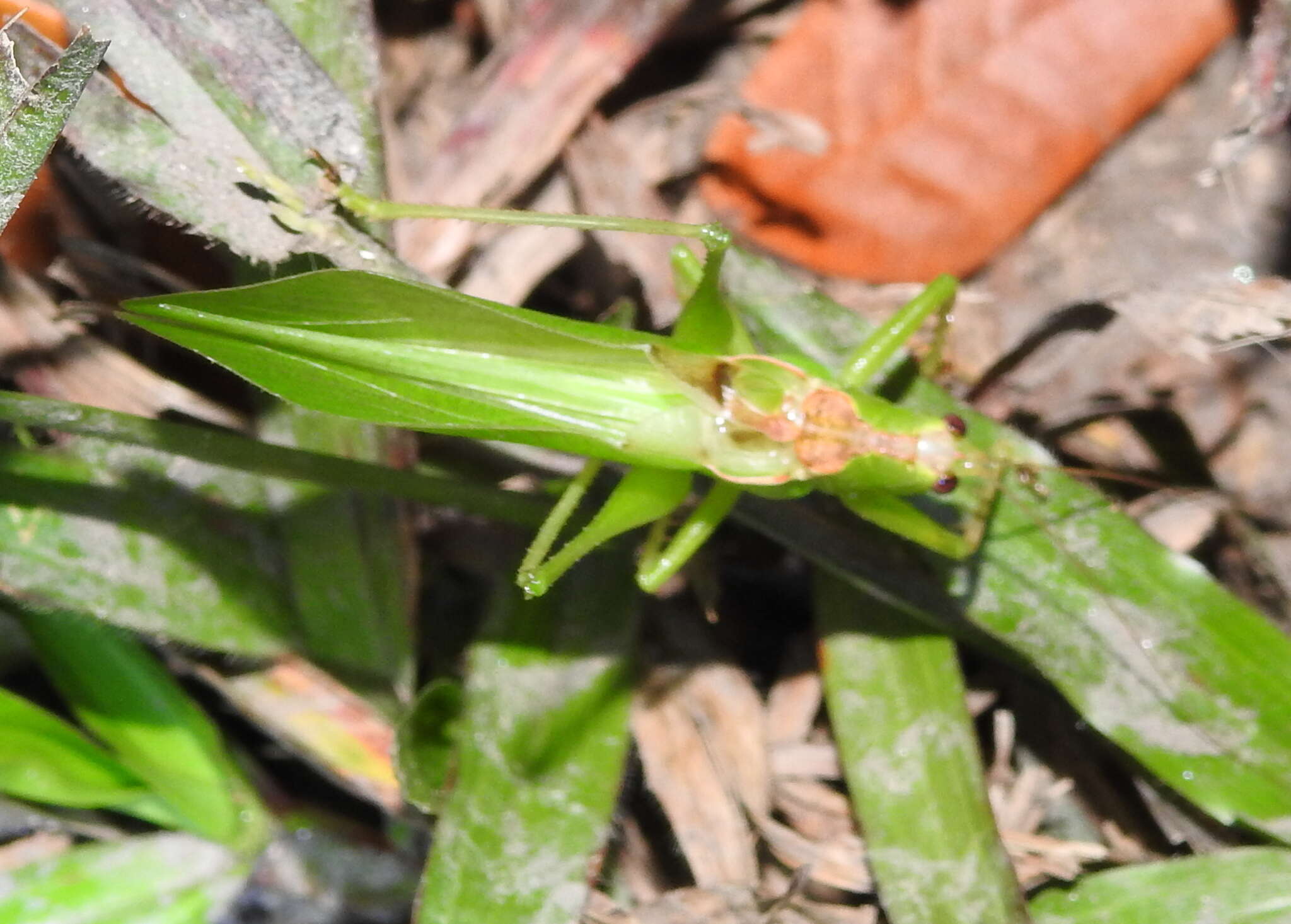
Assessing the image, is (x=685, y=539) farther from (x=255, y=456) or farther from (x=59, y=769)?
(x=59, y=769)

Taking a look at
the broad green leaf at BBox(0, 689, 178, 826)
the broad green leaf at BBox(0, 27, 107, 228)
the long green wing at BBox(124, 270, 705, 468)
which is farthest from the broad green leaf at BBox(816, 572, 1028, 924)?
the broad green leaf at BBox(0, 27, 107, 228)

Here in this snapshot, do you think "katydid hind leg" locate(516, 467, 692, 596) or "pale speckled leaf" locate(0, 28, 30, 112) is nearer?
"pale speckled leaf" locate(0, 28, 30, 112)

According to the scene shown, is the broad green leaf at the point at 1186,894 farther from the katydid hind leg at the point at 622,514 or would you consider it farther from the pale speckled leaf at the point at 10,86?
the pale speckled leaf at the point at 10,86

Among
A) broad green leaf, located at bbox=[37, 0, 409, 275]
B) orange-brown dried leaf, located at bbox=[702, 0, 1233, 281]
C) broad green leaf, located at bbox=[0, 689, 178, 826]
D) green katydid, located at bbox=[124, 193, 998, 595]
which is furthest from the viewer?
orange-brown dried leaf, located at bbox=[702, 0, 1233, 281]

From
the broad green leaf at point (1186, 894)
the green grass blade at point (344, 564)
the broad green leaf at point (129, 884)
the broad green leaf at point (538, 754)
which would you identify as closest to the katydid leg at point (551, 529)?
the broad green leaf at point (538, 754)

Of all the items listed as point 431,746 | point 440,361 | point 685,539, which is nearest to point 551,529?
point 685,539

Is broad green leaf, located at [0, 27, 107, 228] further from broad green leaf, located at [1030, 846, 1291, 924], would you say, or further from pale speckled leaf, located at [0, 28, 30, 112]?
broad green leaf, located at [1030, 846, 1291, 924]
